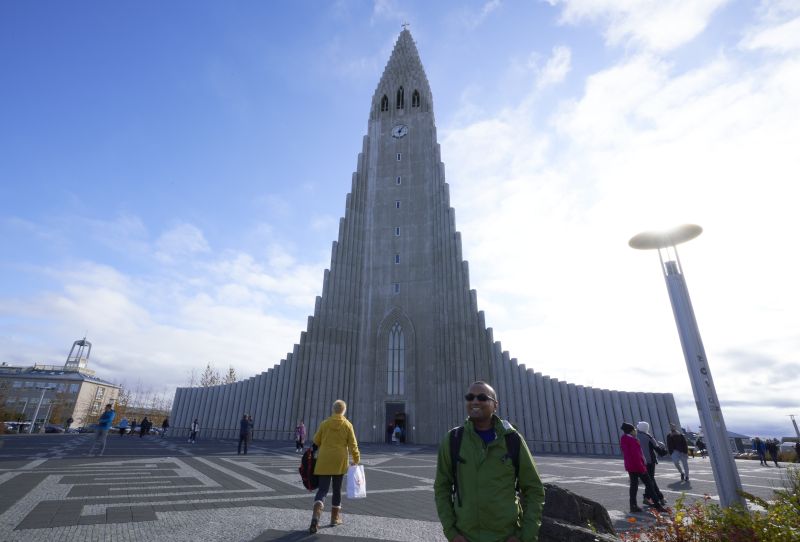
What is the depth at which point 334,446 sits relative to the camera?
579 cm

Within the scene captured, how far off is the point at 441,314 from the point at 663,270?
2447 cm

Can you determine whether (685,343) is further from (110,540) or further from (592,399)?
(592,399)

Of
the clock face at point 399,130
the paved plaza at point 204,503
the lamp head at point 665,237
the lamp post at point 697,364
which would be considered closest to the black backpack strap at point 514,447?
the paved plaza at point 204,503

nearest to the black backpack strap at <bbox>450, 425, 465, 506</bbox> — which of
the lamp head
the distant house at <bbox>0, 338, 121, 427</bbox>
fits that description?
the lamp head

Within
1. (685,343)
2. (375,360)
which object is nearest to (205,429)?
(375,360)

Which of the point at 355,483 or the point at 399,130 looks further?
the point at 399,130

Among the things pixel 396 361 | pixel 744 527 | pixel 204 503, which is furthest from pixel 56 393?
pixel 744 527

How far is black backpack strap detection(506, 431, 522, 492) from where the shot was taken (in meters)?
2.77

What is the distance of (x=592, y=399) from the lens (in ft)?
93.2

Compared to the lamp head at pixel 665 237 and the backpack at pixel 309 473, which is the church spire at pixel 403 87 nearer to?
the lamp head at pixel 665 237

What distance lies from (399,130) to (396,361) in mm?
24104

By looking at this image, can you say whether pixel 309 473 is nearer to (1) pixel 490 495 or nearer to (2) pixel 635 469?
(1) pixel 490 495

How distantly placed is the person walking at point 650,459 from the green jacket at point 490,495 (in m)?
6.86

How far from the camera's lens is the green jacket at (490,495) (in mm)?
2645
